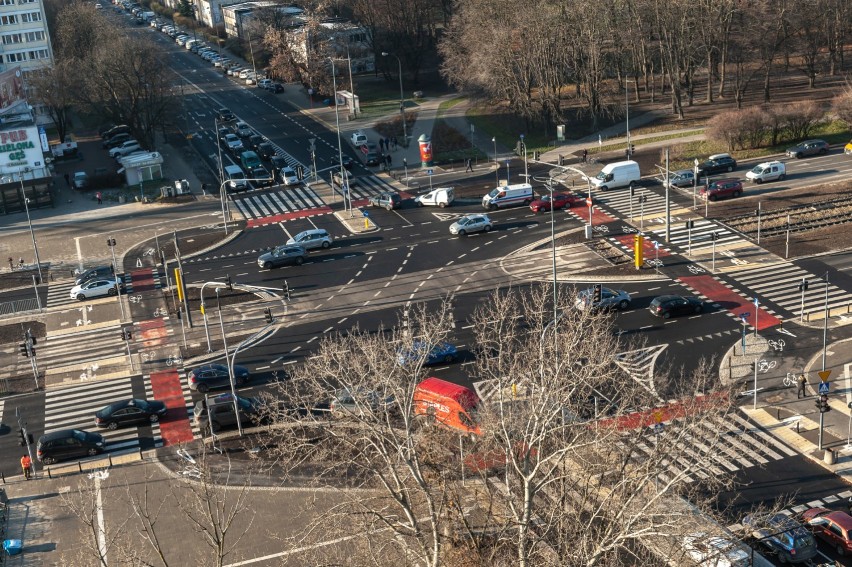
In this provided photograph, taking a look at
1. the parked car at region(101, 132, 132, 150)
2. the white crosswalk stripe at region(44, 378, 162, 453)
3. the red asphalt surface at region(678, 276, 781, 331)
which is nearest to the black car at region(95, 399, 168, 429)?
the white crosswalk stripe at region(44, 378, 162, 453)

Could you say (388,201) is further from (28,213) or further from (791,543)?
(791,543)

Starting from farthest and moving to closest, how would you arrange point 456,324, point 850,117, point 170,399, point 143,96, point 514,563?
point 143,96 < point 850,117 < point 456,324 < point 170,399 < point 514,563

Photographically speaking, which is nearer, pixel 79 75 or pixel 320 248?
pixel 320 248

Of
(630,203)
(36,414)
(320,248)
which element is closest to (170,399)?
(36,414)

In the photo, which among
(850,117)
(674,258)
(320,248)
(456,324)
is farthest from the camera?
(850,117)

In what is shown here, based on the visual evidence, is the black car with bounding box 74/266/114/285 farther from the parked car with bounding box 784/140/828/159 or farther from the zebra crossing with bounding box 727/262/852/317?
the parked car with bounding box 784/140/828/159

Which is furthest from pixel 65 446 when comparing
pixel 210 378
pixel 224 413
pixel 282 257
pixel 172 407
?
pixel 282 257

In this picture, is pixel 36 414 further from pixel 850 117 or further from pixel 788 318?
pixel 850 117
